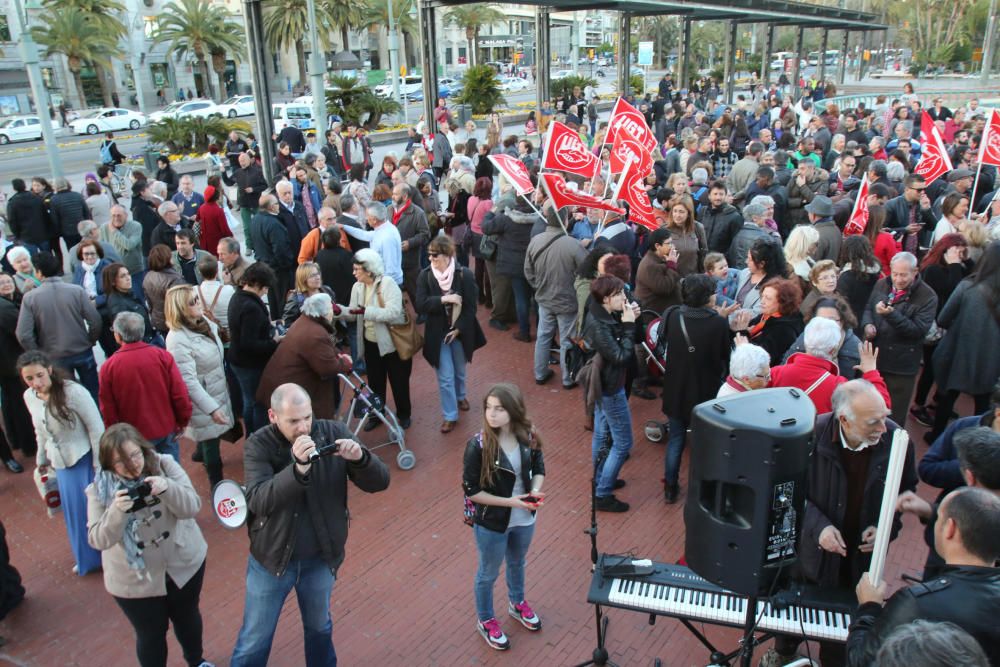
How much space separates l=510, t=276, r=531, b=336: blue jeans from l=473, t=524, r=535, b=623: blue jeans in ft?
16.7

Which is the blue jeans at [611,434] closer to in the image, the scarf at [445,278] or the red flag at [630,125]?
the scarf at [445,278]

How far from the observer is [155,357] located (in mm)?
5281

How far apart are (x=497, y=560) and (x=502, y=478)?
55 centimetres

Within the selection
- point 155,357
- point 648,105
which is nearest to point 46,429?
point 155,357

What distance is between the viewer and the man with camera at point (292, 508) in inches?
143

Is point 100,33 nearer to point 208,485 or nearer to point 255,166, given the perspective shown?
point 255,166

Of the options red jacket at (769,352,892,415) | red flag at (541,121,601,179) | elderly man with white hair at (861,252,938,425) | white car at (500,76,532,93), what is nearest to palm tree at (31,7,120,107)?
white car at (500,76,532,93)

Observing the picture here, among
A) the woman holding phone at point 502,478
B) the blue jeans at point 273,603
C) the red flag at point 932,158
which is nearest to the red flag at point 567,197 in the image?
the woman holding phone at point 502,478

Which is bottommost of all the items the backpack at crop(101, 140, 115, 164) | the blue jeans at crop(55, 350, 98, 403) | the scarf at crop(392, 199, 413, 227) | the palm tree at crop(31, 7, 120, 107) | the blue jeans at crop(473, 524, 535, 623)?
the blue jeans at crop(473, 524, 535, 623)

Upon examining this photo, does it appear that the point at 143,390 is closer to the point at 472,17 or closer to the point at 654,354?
the point at 654,354

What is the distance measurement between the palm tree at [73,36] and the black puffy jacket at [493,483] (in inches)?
1906

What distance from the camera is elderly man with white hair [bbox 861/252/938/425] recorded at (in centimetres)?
599

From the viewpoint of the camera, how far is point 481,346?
7.55 meters

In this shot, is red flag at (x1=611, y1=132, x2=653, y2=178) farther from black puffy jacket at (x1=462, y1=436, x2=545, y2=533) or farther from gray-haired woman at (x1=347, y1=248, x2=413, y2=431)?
black puffy jacket at (x1=462, y1=436, x2=545, y2=533)
